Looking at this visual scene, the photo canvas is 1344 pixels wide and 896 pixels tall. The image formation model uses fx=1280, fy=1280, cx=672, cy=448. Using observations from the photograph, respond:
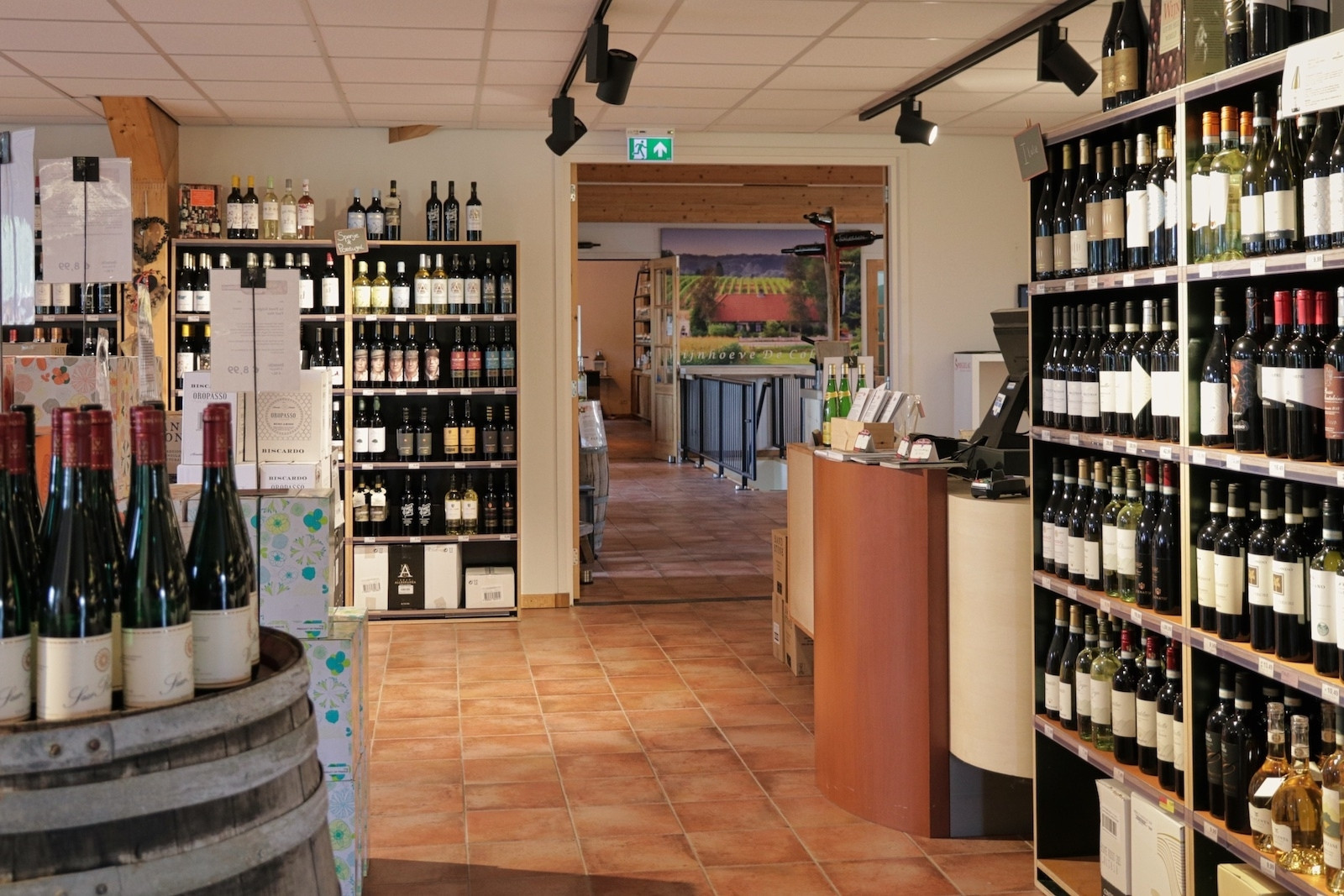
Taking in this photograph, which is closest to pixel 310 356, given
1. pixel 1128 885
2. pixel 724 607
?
pixel 724 607

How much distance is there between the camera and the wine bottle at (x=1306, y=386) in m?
2.42

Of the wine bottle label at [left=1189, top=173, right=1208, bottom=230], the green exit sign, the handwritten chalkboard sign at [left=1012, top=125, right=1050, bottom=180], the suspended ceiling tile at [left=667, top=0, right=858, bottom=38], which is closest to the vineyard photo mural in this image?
the green exit sign

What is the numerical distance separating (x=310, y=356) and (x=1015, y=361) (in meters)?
4.32

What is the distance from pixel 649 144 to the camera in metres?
7.32

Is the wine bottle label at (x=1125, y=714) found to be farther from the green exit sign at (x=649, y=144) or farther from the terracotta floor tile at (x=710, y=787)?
the green exit sign at (x=649, y=144)

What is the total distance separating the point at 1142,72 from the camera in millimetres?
3064

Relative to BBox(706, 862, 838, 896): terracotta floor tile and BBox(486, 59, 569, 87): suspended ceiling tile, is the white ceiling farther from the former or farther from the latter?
BBox(706, 862, 838, 896): terracotta floor tile

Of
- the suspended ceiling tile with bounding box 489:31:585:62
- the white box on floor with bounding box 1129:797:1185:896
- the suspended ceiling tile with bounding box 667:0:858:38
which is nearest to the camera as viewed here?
the white box on floor with bounding box 1129:797:1185:896

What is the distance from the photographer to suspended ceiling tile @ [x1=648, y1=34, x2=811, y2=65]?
17.6 feet

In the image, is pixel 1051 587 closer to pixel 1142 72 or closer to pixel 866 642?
pixel 866 642

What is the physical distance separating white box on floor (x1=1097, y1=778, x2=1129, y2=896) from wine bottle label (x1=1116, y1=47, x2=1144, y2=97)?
1.68m

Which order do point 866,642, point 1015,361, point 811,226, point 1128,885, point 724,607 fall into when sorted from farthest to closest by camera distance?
point 811,226 → point 724,607 → point 1015,361 → point 866,642 → point 1128,885

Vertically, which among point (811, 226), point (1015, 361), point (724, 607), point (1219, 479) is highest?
point (811, 226)

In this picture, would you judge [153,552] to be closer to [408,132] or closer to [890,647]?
[890,647]
